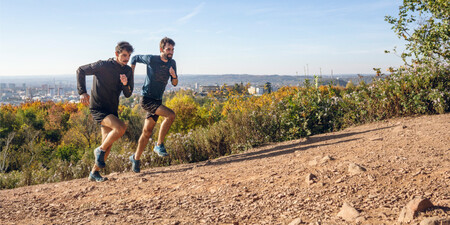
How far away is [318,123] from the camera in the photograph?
6.95 m

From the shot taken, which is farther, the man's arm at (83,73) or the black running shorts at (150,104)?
the black running shorts at (150,104)

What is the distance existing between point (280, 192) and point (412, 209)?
1.18m

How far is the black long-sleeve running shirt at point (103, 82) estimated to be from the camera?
462 centimetres

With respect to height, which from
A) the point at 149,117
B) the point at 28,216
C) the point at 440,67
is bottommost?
the point at 28,216

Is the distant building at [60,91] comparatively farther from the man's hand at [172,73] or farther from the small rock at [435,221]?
the small rock at [435,221]

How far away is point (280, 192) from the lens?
3.24m

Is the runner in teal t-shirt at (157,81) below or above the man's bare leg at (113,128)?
above

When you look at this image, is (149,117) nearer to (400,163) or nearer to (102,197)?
(102,197)

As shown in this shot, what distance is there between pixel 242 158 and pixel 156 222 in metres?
2.87

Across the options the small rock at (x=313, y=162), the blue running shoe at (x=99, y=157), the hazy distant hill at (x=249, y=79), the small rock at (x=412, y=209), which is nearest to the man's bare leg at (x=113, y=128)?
the blue running shoe at (x=99, y=157)

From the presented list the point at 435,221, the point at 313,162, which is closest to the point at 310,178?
the point at 313,162

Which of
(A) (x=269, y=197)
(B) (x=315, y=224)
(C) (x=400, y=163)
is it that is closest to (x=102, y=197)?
(A) (x=269, y=197)

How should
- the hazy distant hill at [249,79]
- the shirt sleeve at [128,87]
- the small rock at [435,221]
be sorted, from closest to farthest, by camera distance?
the small rock at [435,221] → the shirt sleeve at [128,87] → the hazy distant hill at [249,79]

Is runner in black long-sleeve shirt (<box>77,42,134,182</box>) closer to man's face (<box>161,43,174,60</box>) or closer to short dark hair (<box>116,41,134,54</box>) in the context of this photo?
short dark hair (<box>116,41,134,54</box>)
